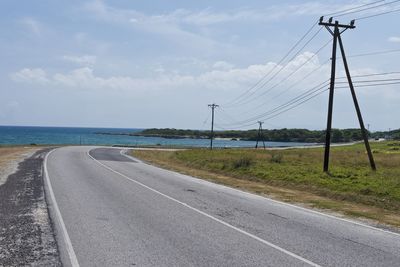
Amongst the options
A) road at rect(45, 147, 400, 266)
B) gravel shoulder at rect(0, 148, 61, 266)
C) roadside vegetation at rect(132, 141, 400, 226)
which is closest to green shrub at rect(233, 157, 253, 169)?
roadside vegetation at rect(132, 141, 400, 226)

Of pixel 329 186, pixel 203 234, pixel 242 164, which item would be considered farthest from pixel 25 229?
pixel 242 164

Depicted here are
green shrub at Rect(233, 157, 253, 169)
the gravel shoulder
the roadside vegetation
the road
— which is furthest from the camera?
green shrub at Rect(233, 157, 253, 169)

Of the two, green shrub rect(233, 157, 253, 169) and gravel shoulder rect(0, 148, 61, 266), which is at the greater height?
green shrub rect(233, 157, 253, 169)

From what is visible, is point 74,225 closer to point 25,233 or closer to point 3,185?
point 25,233

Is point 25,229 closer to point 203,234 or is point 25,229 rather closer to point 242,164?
point 203,234

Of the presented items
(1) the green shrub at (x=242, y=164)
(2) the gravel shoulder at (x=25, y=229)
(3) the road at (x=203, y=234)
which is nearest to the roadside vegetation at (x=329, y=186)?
(1) the green shrub at (x=242, y=164)

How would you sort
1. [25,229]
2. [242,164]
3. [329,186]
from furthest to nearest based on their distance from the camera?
1. [242,164]
2. [329,186]
3. [25,229]

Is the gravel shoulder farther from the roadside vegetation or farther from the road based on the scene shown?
the roadside vegetation

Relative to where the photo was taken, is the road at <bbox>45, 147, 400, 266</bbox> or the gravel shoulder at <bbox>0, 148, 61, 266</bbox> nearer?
the gravel shoulder at <bbox>0, 148, 61, 266</bbox>

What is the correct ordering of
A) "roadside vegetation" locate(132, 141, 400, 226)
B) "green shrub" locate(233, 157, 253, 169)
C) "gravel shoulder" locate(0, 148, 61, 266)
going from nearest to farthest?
"gravel shoulder" locate(0, 148, 61, 266) → "roadside vegetation" locate(132, 141, 400, 226) → "green shrub" locate(233, 157, 253, 169)

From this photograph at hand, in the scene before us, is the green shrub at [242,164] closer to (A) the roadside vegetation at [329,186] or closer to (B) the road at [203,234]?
(A) the roadside vegetation at [329,186]

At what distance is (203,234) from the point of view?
10.2 m

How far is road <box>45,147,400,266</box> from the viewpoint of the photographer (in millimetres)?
8195

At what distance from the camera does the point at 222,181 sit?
2525cm
